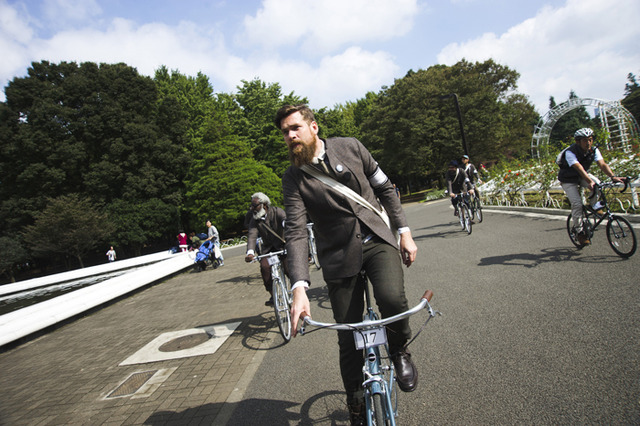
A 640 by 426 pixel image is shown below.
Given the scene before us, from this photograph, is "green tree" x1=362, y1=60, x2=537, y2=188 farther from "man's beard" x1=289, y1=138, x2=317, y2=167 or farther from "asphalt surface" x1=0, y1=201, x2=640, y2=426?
"man's beard" x1=289, y1=138, x2=317, y2=167

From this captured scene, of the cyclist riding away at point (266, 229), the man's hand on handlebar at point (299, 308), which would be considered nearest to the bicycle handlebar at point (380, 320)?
the man's hand on handlebar at point (299, 308)

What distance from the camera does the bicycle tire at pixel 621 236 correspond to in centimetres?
577

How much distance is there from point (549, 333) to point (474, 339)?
68cm

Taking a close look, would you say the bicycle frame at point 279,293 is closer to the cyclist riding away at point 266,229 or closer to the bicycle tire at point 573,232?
the cyclist riding away at point 266,229

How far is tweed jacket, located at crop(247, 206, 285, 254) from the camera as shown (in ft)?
20.7

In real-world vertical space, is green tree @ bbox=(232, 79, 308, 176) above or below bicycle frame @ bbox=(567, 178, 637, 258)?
above

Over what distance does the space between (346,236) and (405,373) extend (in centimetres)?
90

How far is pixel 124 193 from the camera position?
37.9m

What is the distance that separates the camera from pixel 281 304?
581 centimetres

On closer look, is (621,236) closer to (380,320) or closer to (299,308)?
(380,320)

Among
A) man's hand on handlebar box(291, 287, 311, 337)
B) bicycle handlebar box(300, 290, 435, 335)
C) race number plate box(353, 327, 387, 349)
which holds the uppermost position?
man's hand on handlebar box(291, 287, 311, 337)

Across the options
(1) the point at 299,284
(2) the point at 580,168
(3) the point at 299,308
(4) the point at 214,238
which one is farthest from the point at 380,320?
(4) the point at 214,238

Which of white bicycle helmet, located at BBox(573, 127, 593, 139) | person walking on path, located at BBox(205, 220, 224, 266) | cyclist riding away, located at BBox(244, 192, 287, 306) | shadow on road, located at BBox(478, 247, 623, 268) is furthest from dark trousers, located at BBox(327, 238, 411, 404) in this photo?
person walking on path, located at BBox(205, 220, 224, 266)

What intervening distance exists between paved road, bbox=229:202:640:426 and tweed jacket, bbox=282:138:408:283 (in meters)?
1.32
